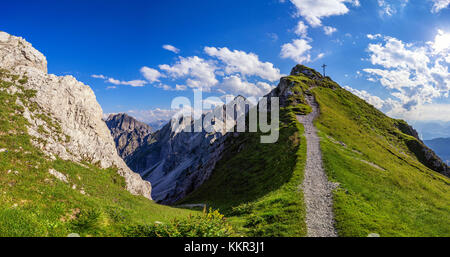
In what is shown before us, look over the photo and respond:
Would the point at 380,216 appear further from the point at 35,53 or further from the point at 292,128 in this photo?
the point at 35,53

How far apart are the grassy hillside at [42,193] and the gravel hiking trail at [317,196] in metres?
15.3

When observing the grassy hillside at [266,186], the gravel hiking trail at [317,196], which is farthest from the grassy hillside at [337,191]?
the gravel hiking trail at [317,196]

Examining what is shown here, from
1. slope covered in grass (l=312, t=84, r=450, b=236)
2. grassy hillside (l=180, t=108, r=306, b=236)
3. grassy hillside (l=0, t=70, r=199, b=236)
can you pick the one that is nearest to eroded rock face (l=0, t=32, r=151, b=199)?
grassy hillside (l=0, t=70, r=199, b=236)

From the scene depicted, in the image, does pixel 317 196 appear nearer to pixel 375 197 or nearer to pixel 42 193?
pixel 375 197

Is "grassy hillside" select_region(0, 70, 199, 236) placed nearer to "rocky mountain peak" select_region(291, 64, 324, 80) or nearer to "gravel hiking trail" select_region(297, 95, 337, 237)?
"gravel hiking trail" select_region(297, 95, 337, 237)

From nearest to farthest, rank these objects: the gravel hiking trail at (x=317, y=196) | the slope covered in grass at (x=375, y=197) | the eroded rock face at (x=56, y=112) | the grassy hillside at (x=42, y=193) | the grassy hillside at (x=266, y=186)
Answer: the grassy hillside at (x=42, y=193)
the gravel hiking trail at (x=317, y=196)
the slope covered in grass at (x=375, y=197)
the grassy hillside at (x=266, y=186)
the eroded rock face at (x=56, y=112)

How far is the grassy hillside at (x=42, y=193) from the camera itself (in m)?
12.1

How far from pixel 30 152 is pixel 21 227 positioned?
18201mm

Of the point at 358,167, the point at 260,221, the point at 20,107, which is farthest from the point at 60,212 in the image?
the point at 358,167

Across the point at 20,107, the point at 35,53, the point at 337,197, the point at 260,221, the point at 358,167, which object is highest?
the point at 35,53

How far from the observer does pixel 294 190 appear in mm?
29688

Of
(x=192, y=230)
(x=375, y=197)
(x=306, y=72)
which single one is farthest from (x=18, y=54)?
(x=306, y=72)

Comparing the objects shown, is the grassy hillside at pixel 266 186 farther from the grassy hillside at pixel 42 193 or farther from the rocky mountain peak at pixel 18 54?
Answer: the rocky mountain peak at pixel 18 54
